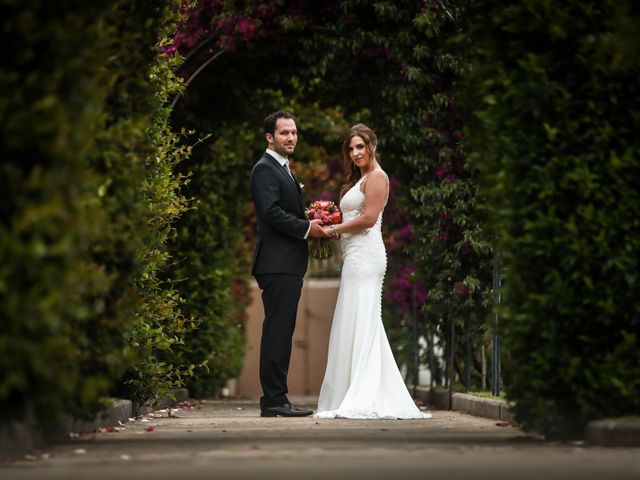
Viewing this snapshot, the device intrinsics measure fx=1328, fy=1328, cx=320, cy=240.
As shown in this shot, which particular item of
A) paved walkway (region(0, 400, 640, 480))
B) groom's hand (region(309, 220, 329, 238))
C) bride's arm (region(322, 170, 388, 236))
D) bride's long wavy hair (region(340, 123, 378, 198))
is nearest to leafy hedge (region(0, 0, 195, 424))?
paved walkway (region(0, 400, 640, 480))

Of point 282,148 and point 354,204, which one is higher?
point 282,148

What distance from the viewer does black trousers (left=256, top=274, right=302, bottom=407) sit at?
11.3 metres

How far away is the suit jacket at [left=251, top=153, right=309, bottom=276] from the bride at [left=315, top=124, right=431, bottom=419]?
14.7 inches

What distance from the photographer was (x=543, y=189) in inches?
295

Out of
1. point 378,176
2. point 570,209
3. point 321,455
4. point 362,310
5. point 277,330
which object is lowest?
point 321,455

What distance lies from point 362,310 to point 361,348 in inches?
14.2

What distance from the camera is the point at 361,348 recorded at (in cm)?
1152

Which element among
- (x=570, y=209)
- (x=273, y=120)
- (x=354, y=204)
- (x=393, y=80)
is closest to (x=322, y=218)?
(x=354, y=204)

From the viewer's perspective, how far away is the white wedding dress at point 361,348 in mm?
11219

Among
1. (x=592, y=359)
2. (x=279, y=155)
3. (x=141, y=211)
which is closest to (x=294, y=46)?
(x=279, y=155)

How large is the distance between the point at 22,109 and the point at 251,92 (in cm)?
988

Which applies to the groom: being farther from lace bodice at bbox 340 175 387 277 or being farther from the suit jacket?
lace bodice at bbox 340 175 387 277

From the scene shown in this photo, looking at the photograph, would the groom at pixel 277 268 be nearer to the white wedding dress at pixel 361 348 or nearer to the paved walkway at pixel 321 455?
the white wedding dress at pixel 361 348

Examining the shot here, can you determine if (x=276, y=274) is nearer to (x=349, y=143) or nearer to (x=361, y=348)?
(x=361, y=348)
